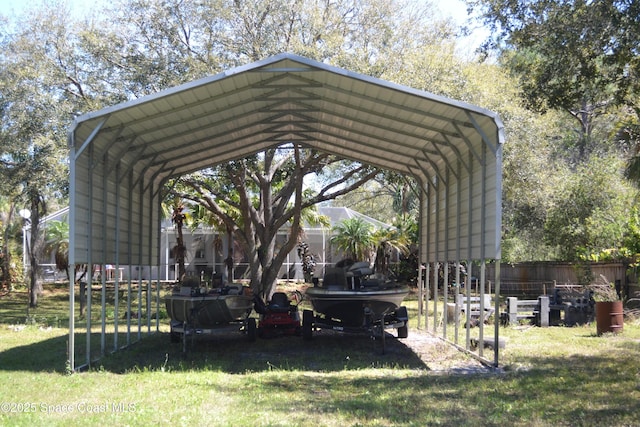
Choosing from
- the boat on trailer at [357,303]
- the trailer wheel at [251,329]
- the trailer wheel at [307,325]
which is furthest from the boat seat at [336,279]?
the trailer wheel at [251,329]

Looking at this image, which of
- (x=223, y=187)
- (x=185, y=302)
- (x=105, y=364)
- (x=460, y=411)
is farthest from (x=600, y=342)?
(x=223, y=187)

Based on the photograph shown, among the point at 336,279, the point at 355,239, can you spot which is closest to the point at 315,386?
the point at 336,279

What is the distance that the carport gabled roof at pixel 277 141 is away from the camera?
10.5 m

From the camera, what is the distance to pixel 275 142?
1586cm

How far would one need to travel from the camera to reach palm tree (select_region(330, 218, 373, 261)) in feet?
96.4

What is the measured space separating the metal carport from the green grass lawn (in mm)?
1009

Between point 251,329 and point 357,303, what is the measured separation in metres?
2.54

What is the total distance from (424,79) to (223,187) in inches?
371

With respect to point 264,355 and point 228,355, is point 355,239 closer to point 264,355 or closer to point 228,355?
point 264,355

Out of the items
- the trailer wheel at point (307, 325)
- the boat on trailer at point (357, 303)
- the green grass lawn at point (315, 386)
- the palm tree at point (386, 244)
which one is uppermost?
the palm tree at point (386, 244)

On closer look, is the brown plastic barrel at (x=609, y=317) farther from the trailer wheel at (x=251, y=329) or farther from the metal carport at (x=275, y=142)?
the trailer wheel at (x=251, y=329)

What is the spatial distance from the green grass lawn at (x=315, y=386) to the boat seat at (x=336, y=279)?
117 centimetres

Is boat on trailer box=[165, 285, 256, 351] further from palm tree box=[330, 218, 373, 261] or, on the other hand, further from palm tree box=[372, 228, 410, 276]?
palm tree box=[372, 228, 410, 276]

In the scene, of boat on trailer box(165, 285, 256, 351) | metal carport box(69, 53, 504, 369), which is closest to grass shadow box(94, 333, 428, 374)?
boat on trailer box(165, 285, 256, 351)
